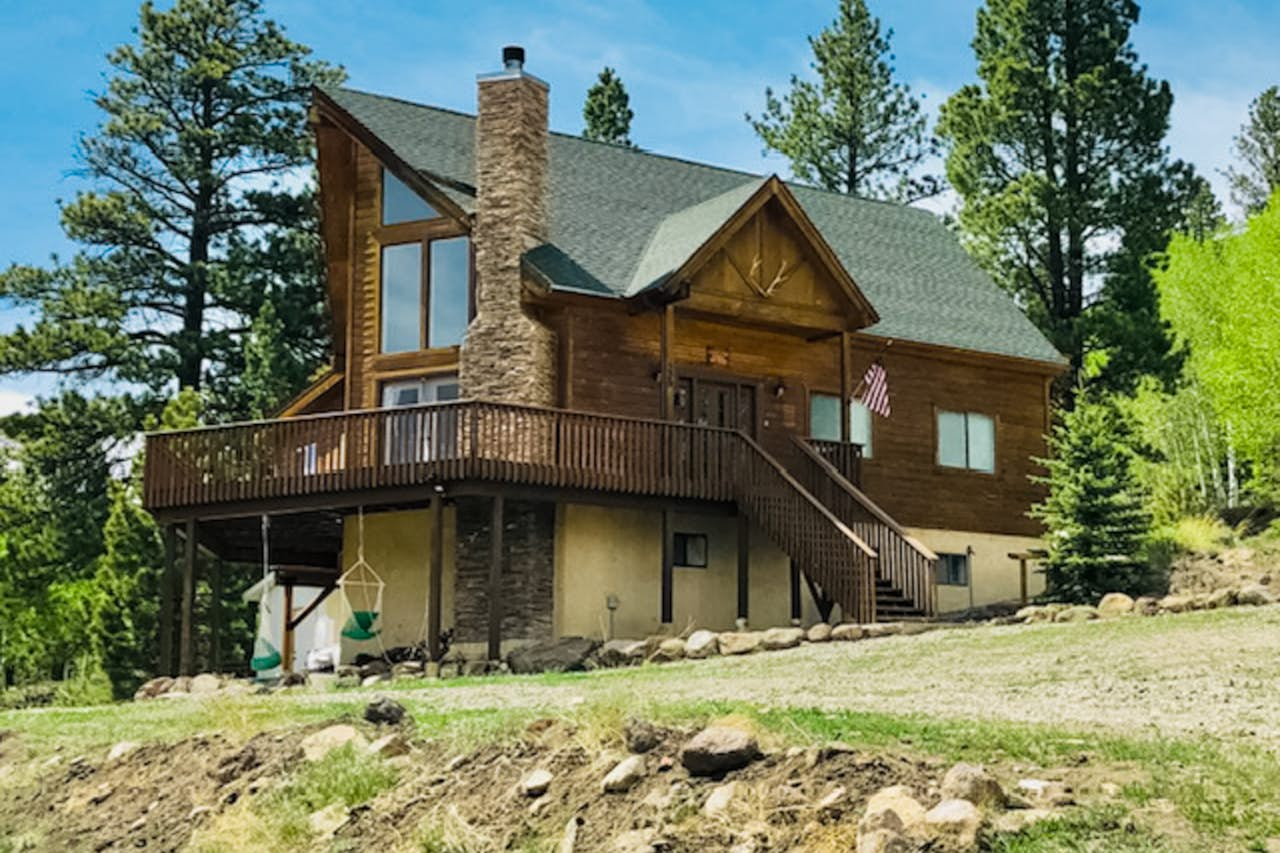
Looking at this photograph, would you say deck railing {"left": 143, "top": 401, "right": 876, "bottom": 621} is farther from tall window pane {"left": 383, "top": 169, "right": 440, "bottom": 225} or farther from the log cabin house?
tall window pane {"left": 383, "top": 169, "right": 440, "bottom": 225}

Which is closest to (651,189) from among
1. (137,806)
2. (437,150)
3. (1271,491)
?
(437,150)

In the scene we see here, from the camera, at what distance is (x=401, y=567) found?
28.8m

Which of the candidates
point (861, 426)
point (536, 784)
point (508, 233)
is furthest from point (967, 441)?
point (536, 784)

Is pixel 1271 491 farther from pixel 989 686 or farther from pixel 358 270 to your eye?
pixel 989 686

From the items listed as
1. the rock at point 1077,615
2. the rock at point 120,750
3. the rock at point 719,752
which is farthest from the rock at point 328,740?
the rock at point 1077,615

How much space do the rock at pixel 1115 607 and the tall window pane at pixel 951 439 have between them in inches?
349

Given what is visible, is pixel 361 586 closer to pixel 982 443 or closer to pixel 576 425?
pixel 576 425

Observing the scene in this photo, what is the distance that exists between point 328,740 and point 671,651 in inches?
345

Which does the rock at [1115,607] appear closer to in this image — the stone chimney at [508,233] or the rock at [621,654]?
the rock at [621,654]

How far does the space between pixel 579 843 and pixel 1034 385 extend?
24.2m

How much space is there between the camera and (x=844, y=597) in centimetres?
2511

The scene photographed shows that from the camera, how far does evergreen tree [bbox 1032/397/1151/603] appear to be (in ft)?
91.1

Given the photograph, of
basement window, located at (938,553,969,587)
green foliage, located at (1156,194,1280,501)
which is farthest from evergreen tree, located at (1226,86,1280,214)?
basement window, located at (938,553,969,587)

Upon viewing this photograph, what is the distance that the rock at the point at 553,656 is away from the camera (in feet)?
79.0
